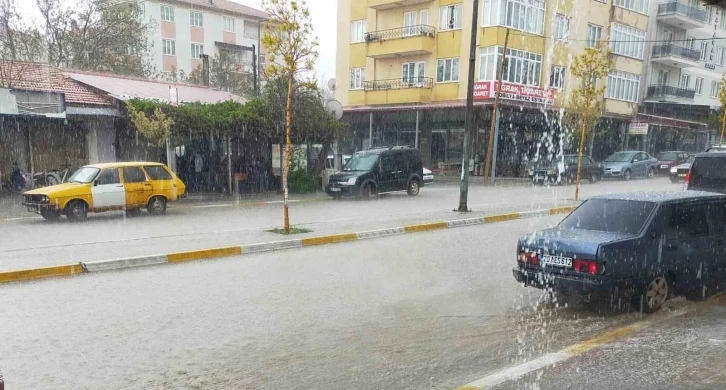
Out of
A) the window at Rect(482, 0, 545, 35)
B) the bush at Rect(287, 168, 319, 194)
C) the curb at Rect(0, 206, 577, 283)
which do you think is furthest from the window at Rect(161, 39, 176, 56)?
the curb at Rect(0, 206, 577, 283)

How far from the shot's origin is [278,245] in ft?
35.6

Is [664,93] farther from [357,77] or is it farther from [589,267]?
[589,267]

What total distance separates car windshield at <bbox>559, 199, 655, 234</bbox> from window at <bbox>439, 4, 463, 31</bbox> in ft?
93.5

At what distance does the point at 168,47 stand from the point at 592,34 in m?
37.9

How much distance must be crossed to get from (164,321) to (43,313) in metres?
1.59

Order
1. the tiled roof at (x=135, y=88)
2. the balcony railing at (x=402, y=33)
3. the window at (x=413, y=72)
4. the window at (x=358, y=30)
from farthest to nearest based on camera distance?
the window at (x=358, y=30), the window at (x=413, y=72), the balcony railing at (x=402, y=33), the tiled roof at (x=135, y=88)

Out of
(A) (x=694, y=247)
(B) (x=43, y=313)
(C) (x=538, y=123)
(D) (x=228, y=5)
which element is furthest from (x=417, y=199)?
(D) (x=228, y=5)

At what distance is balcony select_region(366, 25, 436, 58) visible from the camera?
34188 mm

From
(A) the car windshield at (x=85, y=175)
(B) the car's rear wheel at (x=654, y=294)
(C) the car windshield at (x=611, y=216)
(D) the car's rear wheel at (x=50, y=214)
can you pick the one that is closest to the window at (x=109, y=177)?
(A) the car windshield at (x=85, y=175)

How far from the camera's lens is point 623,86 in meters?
39.3

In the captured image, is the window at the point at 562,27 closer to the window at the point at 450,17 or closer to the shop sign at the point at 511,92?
the shop sign at the point at 511,92

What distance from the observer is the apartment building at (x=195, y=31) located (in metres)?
50.3

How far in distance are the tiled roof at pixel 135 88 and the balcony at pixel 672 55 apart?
35496 millimetres

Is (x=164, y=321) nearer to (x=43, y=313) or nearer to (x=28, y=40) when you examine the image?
(x=43, y=313)
